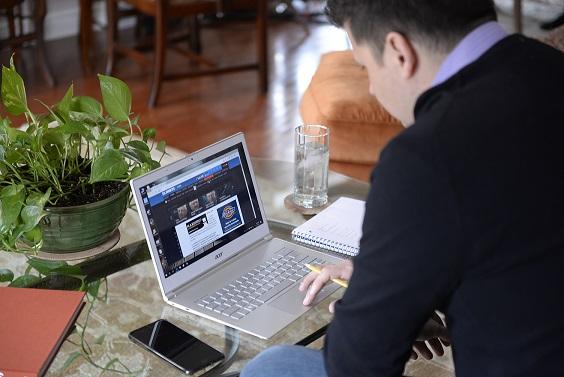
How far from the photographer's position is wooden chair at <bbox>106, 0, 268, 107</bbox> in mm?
3699

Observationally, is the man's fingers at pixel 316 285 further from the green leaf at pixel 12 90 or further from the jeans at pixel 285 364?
the green leaf at pixel 12 90

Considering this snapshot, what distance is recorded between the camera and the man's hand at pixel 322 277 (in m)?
1.37

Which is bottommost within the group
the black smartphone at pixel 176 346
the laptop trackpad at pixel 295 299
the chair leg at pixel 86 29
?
the chair leg at pixel 86 29

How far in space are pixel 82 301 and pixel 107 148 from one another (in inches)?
11.5

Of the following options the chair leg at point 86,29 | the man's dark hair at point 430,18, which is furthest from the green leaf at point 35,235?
the chair leg at point 86,29

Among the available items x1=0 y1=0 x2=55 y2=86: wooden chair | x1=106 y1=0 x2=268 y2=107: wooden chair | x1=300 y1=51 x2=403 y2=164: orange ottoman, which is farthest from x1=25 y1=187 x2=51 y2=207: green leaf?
x1=0 y1=0 x2=55 y2=86: wooden chair

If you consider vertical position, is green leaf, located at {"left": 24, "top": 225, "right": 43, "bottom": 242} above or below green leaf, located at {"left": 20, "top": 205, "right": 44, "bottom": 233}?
below

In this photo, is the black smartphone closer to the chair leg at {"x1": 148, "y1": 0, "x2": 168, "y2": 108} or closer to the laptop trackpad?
the laptop trackpad

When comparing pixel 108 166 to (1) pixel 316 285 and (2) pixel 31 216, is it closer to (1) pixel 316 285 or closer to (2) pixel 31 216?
(2) pixel 31 216

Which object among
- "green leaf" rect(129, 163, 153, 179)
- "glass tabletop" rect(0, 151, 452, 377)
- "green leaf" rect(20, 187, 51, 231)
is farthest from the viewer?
"green leaf" rect(129, 163, 153, 179)

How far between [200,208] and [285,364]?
353 mm

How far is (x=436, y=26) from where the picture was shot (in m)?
0.97

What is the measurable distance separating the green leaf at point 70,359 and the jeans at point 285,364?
0.86 ft

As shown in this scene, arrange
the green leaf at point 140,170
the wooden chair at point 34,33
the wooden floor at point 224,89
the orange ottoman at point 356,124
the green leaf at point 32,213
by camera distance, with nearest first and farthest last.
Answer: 1. the green leaf at point 32,213
2. the green leaf at point 140,170
3. the orange ottoman at point 356,124
4. the wooden floor at point 224,89
5. the wooden chair at point 34,33
